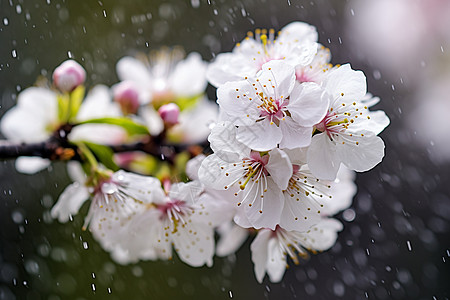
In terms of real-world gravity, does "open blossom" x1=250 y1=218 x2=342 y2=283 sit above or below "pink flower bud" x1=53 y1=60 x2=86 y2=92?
below

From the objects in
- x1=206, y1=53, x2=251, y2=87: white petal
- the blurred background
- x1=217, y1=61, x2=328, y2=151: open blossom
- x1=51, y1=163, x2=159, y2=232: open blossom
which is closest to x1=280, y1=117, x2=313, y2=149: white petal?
x1=217, y1=61, x2=328, y2=151: open blossom

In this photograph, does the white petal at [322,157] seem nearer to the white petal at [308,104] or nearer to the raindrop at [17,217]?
the white petal at [308,104]

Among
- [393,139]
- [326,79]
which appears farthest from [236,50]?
[393,139]

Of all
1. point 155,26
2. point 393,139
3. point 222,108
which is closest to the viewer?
point 222,108

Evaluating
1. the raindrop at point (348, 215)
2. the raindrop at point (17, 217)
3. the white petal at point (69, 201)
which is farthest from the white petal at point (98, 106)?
the raindrop at point (17, 217)

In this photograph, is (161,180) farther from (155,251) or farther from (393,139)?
(393,139)

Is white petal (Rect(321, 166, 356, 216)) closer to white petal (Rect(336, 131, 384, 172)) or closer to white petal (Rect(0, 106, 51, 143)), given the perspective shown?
white petal (Rect(336, 131, 384, 172))
